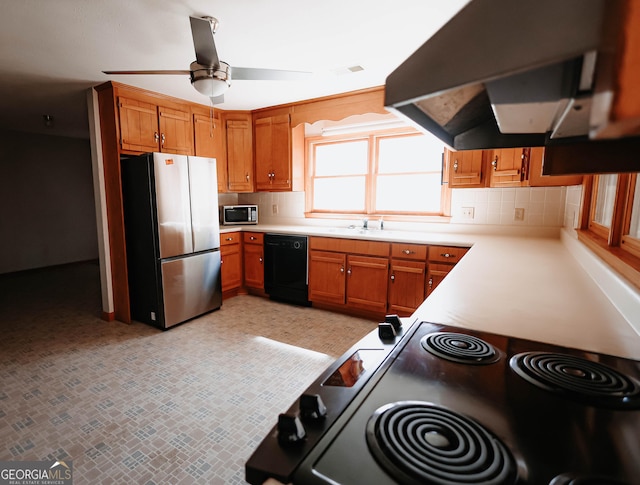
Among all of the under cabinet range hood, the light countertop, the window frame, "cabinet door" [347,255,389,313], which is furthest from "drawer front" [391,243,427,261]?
the under cabinet range hood

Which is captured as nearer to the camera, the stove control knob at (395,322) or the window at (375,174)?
the stove control knob at (395,322)

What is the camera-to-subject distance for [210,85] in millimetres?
2010

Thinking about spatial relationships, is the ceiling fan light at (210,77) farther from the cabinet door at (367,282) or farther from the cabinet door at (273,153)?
the cabinet door at (367,282)

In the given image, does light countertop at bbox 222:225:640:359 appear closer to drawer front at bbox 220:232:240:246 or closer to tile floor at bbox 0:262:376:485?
tile floor at bbox 0:262:376:485

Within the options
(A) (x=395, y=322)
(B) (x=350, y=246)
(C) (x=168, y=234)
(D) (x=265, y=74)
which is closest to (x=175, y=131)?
(C) (x=168, y=234)

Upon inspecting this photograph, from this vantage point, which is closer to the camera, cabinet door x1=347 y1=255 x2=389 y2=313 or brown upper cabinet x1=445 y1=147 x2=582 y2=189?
brown upper cabinet x1=445 y1=147 x2=582 y2=189

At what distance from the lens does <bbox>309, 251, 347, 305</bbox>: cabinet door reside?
3.43 metres

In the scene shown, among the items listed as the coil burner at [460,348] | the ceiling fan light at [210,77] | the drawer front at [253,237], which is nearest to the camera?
the coil burner at [460,348]

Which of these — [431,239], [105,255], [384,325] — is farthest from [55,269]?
[384,325]

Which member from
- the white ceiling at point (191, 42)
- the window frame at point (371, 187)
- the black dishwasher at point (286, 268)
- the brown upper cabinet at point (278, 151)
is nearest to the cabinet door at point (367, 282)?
the black dishwasher at point (286, 268)

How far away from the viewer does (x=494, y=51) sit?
1.33 feet

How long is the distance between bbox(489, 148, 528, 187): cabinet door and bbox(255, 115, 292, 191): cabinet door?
228 centimetres

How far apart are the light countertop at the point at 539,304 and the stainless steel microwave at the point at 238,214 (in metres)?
3.02

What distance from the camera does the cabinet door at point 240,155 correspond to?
4062 mm
